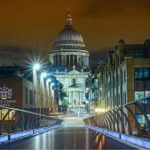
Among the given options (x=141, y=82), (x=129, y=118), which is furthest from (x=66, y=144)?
(x=141, y=82)

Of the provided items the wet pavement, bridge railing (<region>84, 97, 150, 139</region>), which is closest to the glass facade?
bridge railing (<region>84, 97, 150, 139</region>)

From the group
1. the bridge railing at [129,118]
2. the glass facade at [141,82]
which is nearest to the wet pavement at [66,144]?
the bridge railing at [129,118]

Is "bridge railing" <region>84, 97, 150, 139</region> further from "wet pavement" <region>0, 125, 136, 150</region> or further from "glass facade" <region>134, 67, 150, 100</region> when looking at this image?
"glass facade" <region>134, 67, 150, 100</region>

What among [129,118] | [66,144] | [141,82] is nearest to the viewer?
[66,144]

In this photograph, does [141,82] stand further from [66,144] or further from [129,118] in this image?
[66,144]

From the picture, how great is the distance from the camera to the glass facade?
8975 centimetres

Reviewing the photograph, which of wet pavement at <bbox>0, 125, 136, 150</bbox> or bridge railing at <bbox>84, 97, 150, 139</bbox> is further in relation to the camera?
wet pavement at <bbox>0, 125, 136, 150</bbox>

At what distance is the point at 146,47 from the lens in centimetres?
9756

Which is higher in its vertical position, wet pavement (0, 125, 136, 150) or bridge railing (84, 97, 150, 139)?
bridge railing (84, 97, 150, 139)

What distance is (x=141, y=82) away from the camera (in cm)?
8988

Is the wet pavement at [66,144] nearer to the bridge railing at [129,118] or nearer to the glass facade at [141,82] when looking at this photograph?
the bridge railing at [129,118]

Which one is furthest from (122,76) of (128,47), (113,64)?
(113,64)

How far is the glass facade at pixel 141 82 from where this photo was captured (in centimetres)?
8975

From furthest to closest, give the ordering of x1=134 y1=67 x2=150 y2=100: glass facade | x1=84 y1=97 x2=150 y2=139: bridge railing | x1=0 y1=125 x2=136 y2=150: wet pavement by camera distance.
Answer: x1=134 y1=67 x2=150 y2=100: glass facade → x1=0 y1=125 x2=136 y2=150: wet pavement → x1=84 y1=97 x2=150 y2=139: bridge railing
